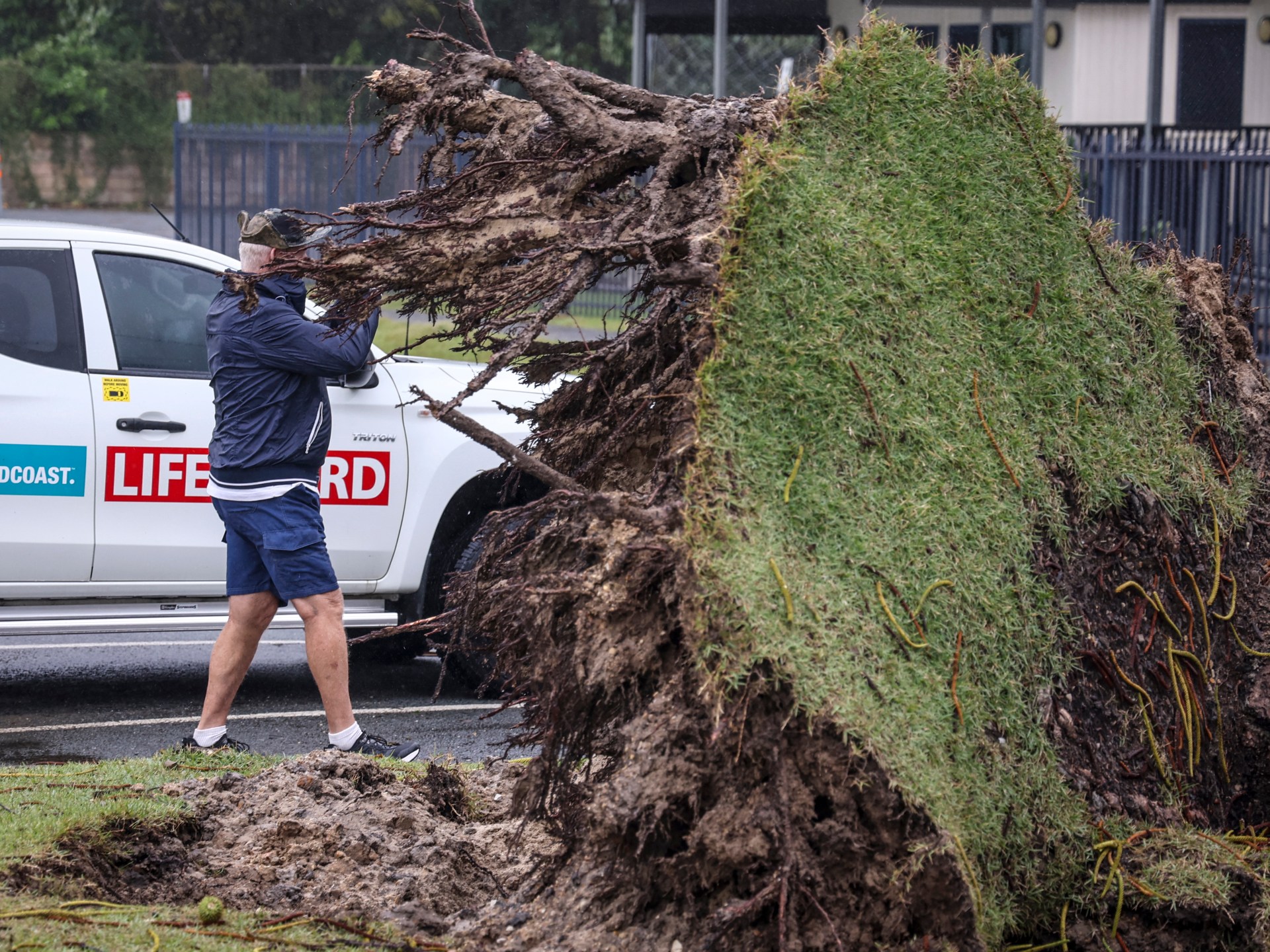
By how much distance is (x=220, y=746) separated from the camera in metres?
5.11

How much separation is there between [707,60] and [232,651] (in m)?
25.7

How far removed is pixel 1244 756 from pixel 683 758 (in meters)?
1.80

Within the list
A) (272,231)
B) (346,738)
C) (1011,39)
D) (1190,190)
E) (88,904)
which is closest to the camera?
(88,904)

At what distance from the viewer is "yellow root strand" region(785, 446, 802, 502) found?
3.00 meters

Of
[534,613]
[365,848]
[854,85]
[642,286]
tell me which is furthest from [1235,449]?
[365,848]

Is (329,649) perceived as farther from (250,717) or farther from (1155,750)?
(1155,750)

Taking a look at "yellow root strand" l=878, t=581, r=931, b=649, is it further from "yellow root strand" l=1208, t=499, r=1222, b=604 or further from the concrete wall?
the concrete wall

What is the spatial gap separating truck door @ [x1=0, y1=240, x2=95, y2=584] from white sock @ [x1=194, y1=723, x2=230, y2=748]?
4.27 feet

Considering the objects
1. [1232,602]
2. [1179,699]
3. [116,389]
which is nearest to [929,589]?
[1179,699]

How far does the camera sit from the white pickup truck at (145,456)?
5.88 m

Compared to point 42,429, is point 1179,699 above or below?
below

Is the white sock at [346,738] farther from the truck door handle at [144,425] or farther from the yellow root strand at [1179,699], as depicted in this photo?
the yellow root strand at [1179,699]

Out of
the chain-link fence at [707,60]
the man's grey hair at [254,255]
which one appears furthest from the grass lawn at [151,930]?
the chain-link fence at [707,60]

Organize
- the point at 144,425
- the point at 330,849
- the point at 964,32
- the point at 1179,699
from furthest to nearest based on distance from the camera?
1. the point at 964,32
2. the point at 144,425
3. the point at 330,849
4. the point at 1179,699
